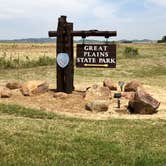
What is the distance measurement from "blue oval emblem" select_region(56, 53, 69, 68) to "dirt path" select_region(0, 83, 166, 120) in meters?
0.79

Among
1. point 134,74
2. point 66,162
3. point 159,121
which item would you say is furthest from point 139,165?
point 134,74

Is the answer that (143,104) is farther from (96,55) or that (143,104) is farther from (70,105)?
(96,55)

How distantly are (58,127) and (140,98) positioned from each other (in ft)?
9.04

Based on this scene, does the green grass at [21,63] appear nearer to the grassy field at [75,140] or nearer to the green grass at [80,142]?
the grassy field at [75,140]

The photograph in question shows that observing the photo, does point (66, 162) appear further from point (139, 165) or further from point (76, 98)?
point (76, 98)

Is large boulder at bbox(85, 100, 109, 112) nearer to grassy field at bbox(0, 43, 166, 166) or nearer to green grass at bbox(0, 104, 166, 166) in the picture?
grassy field at bbox(0, 43, 166, 166)

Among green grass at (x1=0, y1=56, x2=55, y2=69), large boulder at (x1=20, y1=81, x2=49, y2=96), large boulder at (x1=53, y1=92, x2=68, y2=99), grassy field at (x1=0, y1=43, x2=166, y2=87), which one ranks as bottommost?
grassy field at (x1=0, y1=43, x2=166, y2=87)

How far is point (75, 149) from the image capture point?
8.47 meters

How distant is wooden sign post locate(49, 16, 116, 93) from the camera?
14.5m

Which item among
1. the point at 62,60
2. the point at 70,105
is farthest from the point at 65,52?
the point at 70,105

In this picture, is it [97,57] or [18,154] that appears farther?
[97,57]

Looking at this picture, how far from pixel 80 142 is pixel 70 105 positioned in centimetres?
401

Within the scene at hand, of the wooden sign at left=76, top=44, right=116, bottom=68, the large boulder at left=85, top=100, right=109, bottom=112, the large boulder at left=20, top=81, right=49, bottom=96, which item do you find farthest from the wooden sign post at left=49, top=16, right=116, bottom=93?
the large boulder at left=85, top=100, right=109, bottom=112

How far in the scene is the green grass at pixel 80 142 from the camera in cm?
797
